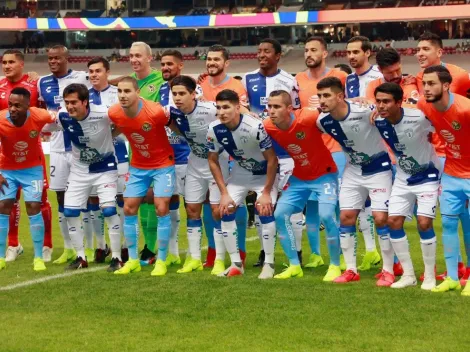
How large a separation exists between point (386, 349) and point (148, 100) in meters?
5.30

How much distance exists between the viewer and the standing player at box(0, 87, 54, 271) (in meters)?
11.5

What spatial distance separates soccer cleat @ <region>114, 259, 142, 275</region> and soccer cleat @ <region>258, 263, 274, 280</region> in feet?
Result: 5.04

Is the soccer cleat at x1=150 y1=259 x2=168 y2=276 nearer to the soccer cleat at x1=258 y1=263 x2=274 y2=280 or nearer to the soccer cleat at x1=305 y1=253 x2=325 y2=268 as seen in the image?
the soccer cleat at x1=258 y1=263 x2=274 y2=280

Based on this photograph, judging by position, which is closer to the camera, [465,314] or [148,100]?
[465,314]

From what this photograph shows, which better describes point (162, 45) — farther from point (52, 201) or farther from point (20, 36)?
point (52, 201)

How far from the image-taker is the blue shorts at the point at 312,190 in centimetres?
1048

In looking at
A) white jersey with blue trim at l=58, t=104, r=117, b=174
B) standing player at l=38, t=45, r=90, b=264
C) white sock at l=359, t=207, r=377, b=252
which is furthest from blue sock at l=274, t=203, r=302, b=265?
standing player at l=38, t=45, r=90, b=264

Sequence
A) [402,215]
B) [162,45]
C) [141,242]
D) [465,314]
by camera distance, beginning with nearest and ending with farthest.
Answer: [465,314]
[402,215]
[141,242]
[162,45]

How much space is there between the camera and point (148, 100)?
37.6 ft

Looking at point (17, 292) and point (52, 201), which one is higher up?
point (17, 292)

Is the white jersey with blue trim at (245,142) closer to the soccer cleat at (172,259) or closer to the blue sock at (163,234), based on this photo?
the blue sock at (163,234)

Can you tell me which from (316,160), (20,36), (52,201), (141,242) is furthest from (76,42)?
(316,160)

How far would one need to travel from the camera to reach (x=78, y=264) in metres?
11.5

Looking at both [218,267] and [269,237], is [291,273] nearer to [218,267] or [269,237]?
[269,237]
